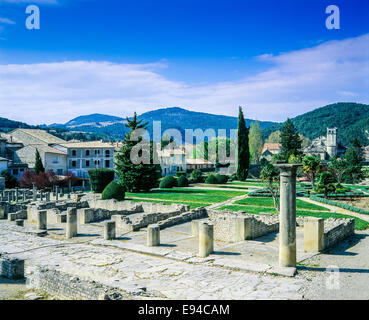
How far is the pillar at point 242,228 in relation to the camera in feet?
51.7

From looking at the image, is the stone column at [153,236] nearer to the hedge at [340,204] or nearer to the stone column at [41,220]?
the stone column at [41,220]

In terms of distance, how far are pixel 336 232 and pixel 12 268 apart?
1288cm

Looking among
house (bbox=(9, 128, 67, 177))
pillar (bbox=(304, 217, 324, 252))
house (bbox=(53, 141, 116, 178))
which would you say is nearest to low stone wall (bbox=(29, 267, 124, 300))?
pillar (bbox=(304, 217, 324, 252))

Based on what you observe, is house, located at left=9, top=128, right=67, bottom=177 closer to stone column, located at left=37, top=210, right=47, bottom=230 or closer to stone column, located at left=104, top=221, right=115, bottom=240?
stone column, located at left=37, top=210, right=47, bottom=230

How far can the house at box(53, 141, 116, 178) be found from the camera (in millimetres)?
56688

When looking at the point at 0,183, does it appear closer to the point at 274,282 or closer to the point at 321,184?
the point at 321,184

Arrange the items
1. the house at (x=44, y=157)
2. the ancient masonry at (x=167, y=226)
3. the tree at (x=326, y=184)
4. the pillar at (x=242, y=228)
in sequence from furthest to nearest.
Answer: the house at (x=44, y=157), the tree at (x=326, y=184), the pillar at (x=242, y=228), the ancient masonry at (x=167, y=226)

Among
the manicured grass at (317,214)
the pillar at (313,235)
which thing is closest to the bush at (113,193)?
the manicured grass at (317,214)

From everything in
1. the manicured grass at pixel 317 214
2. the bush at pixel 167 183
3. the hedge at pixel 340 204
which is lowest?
the manicured grass at pixel 317 214

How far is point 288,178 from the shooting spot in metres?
11.0

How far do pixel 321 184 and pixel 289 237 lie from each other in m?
22.3

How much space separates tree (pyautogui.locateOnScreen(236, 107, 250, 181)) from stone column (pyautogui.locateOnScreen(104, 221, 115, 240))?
38.8 m

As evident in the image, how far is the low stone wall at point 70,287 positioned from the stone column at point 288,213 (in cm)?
556
